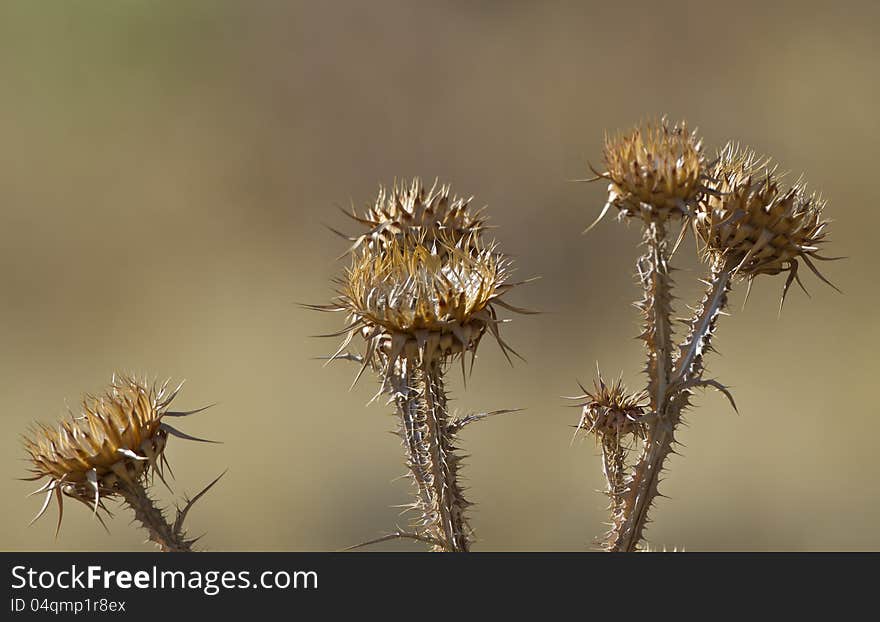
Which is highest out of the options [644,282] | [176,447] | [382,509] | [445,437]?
[176,447]

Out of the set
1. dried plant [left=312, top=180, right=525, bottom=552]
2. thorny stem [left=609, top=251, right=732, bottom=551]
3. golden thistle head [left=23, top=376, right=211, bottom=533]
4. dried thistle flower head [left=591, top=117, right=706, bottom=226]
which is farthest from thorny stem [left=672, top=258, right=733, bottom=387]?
golden thistle head [left=23, top=376, right=211, bottom=533]

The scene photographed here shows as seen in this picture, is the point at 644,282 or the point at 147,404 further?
the point at 644,282

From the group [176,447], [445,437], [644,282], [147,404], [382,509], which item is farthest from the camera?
[176,447]

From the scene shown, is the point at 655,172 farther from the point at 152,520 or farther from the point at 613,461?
the point at 152,520

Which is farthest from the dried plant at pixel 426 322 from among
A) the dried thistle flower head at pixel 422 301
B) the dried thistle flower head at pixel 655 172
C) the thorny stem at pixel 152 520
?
the thorny stem at pixel 152 520

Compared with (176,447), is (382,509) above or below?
below

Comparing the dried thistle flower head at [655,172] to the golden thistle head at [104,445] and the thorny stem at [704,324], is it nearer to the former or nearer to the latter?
the thorny stem at [704,324]

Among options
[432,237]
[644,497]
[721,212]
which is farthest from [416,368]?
[721,212]
